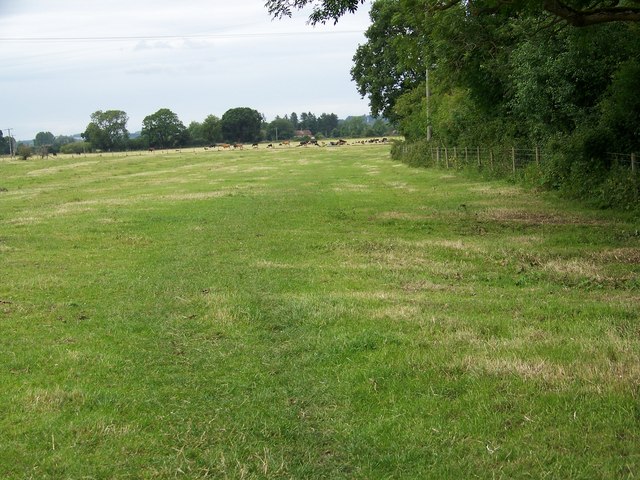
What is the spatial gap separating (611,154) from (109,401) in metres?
19.2

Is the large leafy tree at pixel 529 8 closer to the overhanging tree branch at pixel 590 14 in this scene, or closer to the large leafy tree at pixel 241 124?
the overhanging tree branch at pixel 590 14

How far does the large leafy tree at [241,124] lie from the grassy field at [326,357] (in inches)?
6359

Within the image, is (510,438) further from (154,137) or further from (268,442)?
(154,137)

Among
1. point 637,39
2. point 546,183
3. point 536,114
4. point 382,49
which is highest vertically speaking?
point 382,49

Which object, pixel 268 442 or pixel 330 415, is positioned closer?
pixel 268 442

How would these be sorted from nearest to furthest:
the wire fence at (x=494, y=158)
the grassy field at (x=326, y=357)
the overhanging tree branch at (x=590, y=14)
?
the grassy field at (x=326, y=357), the overhanging tree branch at (x=590, y=14), the wire fence at (x=494, y=158)

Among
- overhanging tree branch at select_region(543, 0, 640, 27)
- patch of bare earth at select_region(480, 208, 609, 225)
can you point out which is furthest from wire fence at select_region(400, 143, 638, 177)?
overhanging tree branch at select_region(543, 0, 640, 27)

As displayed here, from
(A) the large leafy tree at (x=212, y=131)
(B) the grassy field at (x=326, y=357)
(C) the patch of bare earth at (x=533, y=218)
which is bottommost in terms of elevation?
(C) the patch of bare earth at (x=533, y=218)

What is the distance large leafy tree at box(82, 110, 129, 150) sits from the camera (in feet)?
515

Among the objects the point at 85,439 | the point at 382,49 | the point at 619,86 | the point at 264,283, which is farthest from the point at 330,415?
the point at 382,49

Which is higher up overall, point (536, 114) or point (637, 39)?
point (637, 39)

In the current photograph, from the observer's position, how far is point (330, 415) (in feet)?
19.4

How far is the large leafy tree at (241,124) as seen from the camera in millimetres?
174250

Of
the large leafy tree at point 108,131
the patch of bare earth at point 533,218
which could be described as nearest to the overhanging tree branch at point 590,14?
the patch of bare earth at point 533,218
